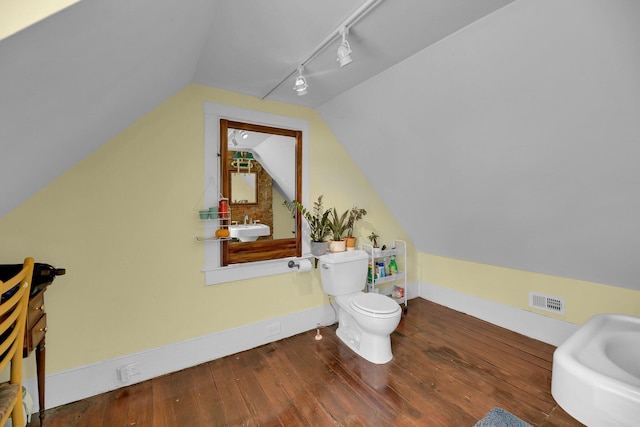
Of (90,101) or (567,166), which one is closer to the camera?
(90,101)

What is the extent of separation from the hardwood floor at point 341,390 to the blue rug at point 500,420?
4 centimetres

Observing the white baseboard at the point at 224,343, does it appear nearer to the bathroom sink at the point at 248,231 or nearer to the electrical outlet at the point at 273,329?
the electrical outlet at the point at 273,329

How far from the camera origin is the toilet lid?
2.12 m

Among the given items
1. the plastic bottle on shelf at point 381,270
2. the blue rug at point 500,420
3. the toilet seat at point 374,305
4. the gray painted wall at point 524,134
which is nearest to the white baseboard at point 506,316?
the gray painted wall at point 524,134

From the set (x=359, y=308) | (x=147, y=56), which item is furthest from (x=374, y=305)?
(x=147, y=56)

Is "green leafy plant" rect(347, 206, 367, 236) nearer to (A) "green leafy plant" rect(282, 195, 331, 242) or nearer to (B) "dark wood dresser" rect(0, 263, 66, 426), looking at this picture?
(A) "green leafy plant" rect(282, 195, 331, 242)

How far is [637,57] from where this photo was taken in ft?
3.86

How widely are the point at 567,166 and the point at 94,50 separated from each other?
2.39m

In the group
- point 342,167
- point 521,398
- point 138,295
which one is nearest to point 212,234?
point 138,295

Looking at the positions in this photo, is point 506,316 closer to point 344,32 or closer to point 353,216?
point 353,216

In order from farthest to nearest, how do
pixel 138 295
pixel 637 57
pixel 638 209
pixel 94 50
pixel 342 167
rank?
pixel 342 167 < pixel 138 295 < pixel 638 209 < pixel 637 57 < pixel 94 50

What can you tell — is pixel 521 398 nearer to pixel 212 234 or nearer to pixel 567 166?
pixel 567 166

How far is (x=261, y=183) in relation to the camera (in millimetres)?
2443

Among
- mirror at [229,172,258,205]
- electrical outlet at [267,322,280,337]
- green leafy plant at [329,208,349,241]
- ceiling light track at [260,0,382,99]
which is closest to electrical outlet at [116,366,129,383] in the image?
electrical outlet at [267,322,280,337]
